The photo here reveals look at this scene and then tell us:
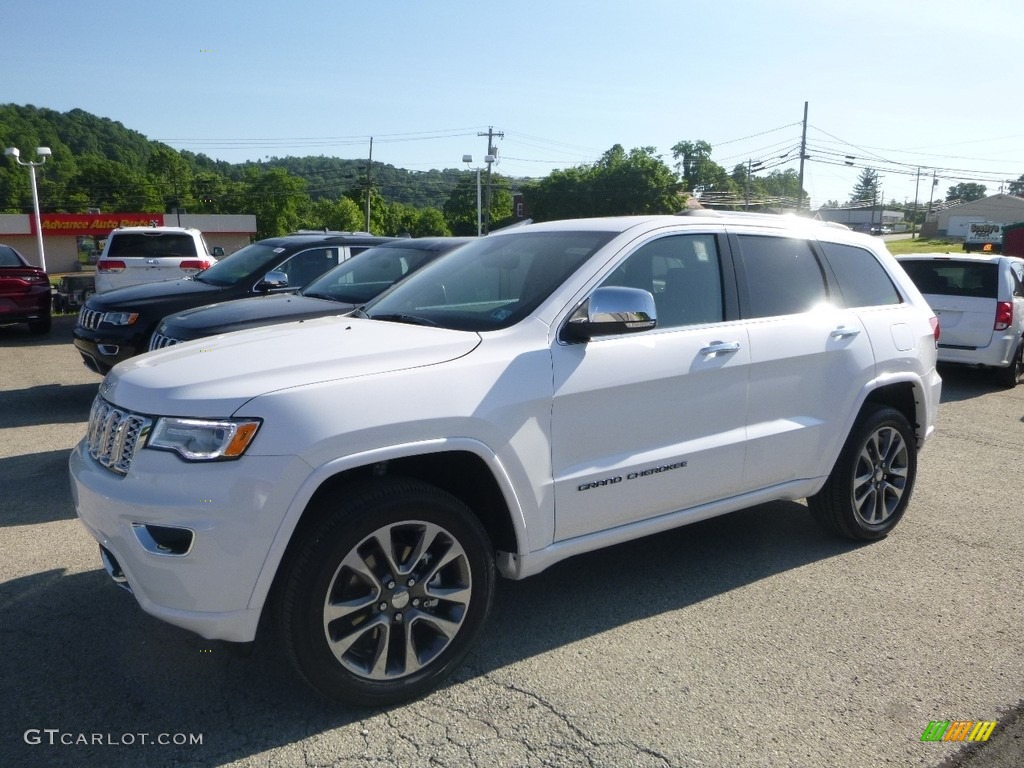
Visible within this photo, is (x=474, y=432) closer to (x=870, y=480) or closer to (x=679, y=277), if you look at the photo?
(x=679, y=277)

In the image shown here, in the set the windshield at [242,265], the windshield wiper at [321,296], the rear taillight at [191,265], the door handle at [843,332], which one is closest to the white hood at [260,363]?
the door handle at [843,332]

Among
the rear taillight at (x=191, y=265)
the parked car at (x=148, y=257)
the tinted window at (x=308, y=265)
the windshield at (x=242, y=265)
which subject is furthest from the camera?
the rear taillight at (x=191, y=265)

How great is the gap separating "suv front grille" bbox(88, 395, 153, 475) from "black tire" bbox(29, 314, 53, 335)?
41.3 feet

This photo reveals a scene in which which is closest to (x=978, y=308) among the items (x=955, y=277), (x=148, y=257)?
(x=955, y=277)

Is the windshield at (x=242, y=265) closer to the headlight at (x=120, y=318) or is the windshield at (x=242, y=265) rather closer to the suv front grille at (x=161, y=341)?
the headlight at (x=120, y=318)

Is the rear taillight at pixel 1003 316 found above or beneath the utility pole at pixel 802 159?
beneath

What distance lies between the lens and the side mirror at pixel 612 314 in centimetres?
350

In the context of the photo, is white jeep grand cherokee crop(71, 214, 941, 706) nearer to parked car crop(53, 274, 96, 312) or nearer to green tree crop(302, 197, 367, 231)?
parked car crop(53, 274, 96, 312)

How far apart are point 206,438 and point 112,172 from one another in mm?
113046

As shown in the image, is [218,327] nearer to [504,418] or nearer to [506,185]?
[504,418]

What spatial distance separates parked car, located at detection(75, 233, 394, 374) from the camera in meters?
8.32

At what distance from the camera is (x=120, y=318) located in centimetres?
838

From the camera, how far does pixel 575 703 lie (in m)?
3.31

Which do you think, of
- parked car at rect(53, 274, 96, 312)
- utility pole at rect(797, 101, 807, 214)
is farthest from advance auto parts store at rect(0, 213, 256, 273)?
parked car at rect(53, 274, 96, 312)
